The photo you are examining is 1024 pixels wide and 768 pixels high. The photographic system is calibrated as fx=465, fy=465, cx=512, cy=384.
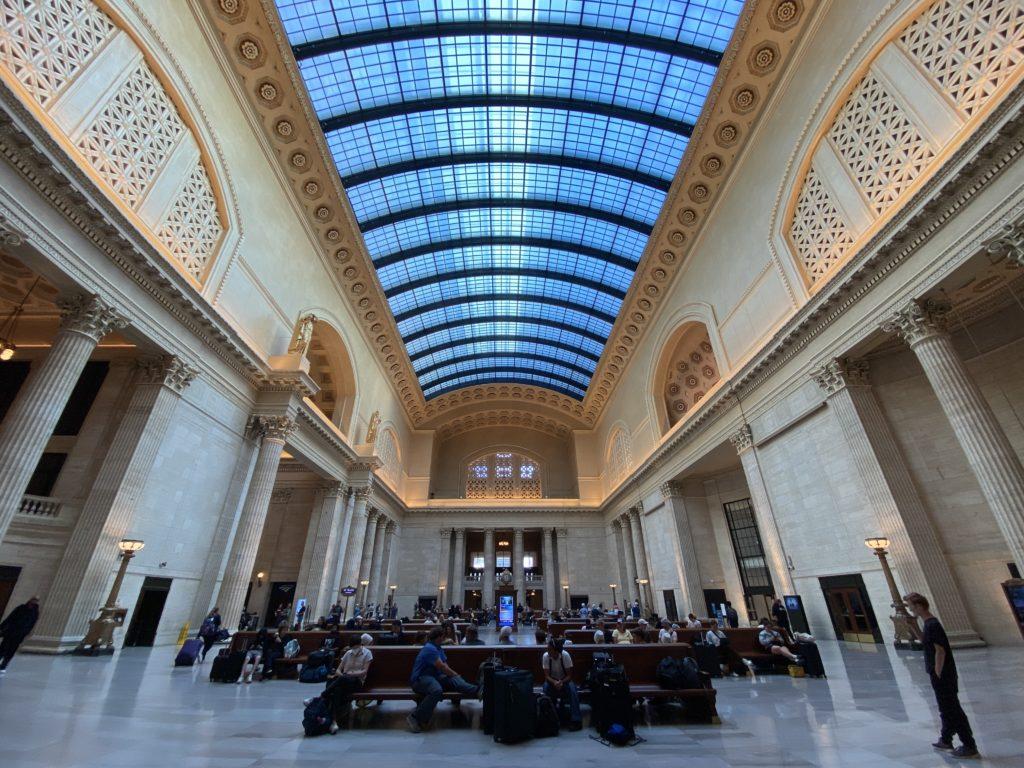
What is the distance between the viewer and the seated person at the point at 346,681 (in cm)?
512

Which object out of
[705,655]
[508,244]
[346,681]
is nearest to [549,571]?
[508,244]

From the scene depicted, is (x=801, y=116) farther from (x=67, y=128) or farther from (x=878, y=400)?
(x=67, y=128)

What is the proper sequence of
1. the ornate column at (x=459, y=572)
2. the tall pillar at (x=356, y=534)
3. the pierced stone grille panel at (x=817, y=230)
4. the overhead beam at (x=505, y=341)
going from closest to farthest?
the pierced stone grille panel at (x=817, y=230) < the tall pillar at (x=356, y=534) < the overhead beam at (x=505, y=341) < the ornate column at (x=459, y=572)

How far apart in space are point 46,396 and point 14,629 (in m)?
4.36

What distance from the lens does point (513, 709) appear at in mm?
4625

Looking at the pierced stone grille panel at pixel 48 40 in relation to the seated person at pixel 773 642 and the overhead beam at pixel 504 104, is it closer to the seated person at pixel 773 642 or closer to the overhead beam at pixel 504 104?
the overhead beam at pixel 504 104

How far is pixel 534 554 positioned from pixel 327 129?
34.5 metres

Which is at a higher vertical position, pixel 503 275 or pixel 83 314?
pixel 503 275

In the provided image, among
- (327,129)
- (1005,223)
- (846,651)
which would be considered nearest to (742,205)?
(1005,223)

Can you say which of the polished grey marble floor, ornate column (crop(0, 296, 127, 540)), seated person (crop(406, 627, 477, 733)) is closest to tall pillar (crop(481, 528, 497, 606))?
the polished grey marble floor

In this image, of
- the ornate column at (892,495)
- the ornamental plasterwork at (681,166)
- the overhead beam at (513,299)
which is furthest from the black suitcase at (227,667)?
the overhead beam at (513,299)

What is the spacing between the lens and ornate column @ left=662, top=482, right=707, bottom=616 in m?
21.0

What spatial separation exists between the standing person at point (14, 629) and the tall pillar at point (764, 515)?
18.4m

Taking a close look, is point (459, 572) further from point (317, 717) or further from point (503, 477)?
point (317, 717)
